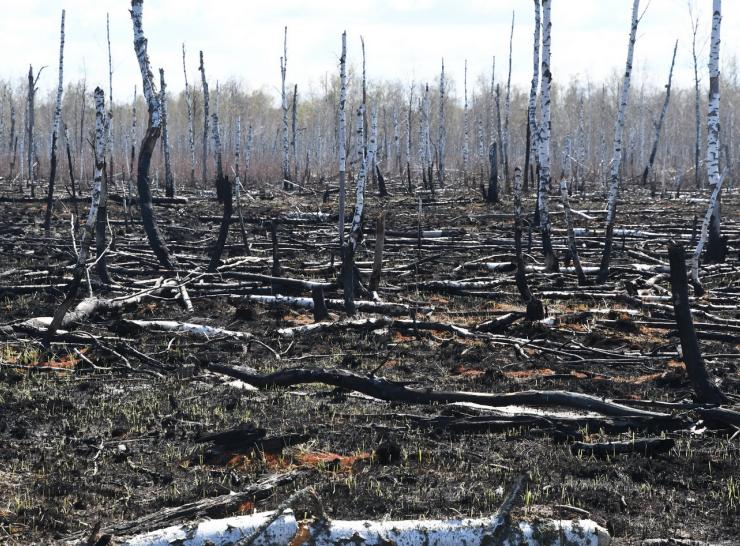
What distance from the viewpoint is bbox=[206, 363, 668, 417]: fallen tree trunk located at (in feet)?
21.5

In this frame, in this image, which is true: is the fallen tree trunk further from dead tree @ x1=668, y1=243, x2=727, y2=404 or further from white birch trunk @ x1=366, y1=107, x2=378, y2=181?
white birch trunk @ x1=366, y1=107, x2=378, y2=181

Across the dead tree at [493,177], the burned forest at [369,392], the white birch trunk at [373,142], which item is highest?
the white birch trunk at [373,142]

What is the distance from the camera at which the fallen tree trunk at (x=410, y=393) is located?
6.56 m

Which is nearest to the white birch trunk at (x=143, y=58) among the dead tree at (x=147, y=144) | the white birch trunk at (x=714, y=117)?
the dead tree at (x=147, y=144)

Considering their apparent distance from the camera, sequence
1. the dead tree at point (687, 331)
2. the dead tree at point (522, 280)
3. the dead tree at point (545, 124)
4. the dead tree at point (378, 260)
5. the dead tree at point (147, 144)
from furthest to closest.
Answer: the dead tree at point (545, 124) < the dead tree at point (147, 144) < the dead tree at point (378, 260) < the dead tree at point (522, 280) < the dead tree at point (687, 331)

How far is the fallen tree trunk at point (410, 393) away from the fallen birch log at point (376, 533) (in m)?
2.48

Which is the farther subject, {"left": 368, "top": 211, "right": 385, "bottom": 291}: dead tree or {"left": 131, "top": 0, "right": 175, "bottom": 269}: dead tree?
{"left": 131, "top": 0, "right": 175, "bottom": 269}: dead tree

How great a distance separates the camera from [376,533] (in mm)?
3986

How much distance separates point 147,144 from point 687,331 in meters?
10.6

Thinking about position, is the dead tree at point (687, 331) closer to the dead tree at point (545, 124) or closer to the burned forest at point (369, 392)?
the burned forest at point (369, 392)

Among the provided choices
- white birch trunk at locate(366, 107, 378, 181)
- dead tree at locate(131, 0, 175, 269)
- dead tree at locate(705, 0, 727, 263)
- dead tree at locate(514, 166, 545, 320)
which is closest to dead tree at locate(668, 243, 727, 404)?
dead tree at locate(514, 166, 545, 320)

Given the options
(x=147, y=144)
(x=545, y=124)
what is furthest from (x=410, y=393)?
(x=545, y=124)

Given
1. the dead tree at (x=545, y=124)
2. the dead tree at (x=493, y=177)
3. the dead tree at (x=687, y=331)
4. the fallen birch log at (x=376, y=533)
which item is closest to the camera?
the fallen birch log at (x=376, y=533)

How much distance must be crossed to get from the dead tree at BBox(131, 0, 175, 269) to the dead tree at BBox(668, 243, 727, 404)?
367 inches
